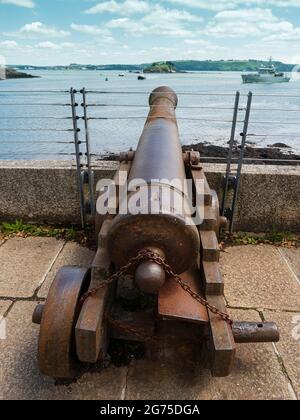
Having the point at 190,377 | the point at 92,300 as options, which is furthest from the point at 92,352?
the point at 190,377

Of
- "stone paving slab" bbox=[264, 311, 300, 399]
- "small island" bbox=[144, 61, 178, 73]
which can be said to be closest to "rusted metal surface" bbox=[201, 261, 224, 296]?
"stone paving slab" bbox=[264, 311, 300, 399]

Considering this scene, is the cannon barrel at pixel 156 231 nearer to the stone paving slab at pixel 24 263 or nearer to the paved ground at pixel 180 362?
the paved ground at pixel 180 362

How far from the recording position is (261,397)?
2580 millimetres

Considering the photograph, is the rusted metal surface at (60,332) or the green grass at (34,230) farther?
the green grass at (34,230)

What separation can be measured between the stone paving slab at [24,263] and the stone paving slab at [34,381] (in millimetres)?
715

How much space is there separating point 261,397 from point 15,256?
2.92m

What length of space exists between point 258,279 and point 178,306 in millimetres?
1654

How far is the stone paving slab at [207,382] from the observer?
2.58 meters

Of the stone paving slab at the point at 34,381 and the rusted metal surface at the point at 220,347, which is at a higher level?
the rusted metal surface at the point at 220,347

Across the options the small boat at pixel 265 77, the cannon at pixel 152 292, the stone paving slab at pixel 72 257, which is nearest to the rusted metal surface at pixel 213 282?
the cannon at pixel 152 292

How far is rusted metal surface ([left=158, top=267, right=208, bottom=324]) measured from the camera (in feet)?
8.18

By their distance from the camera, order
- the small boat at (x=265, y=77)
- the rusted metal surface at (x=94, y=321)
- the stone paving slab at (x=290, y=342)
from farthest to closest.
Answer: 1. the small boat at (x=265, y=77)
2. the stone paving slab at (x=290, y=342)
3. the rusted metal surface at (x=94, y=321)

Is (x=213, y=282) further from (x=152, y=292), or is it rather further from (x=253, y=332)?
(x=152, y=292)

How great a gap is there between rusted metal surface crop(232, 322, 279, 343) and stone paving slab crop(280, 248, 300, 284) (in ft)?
5.11
